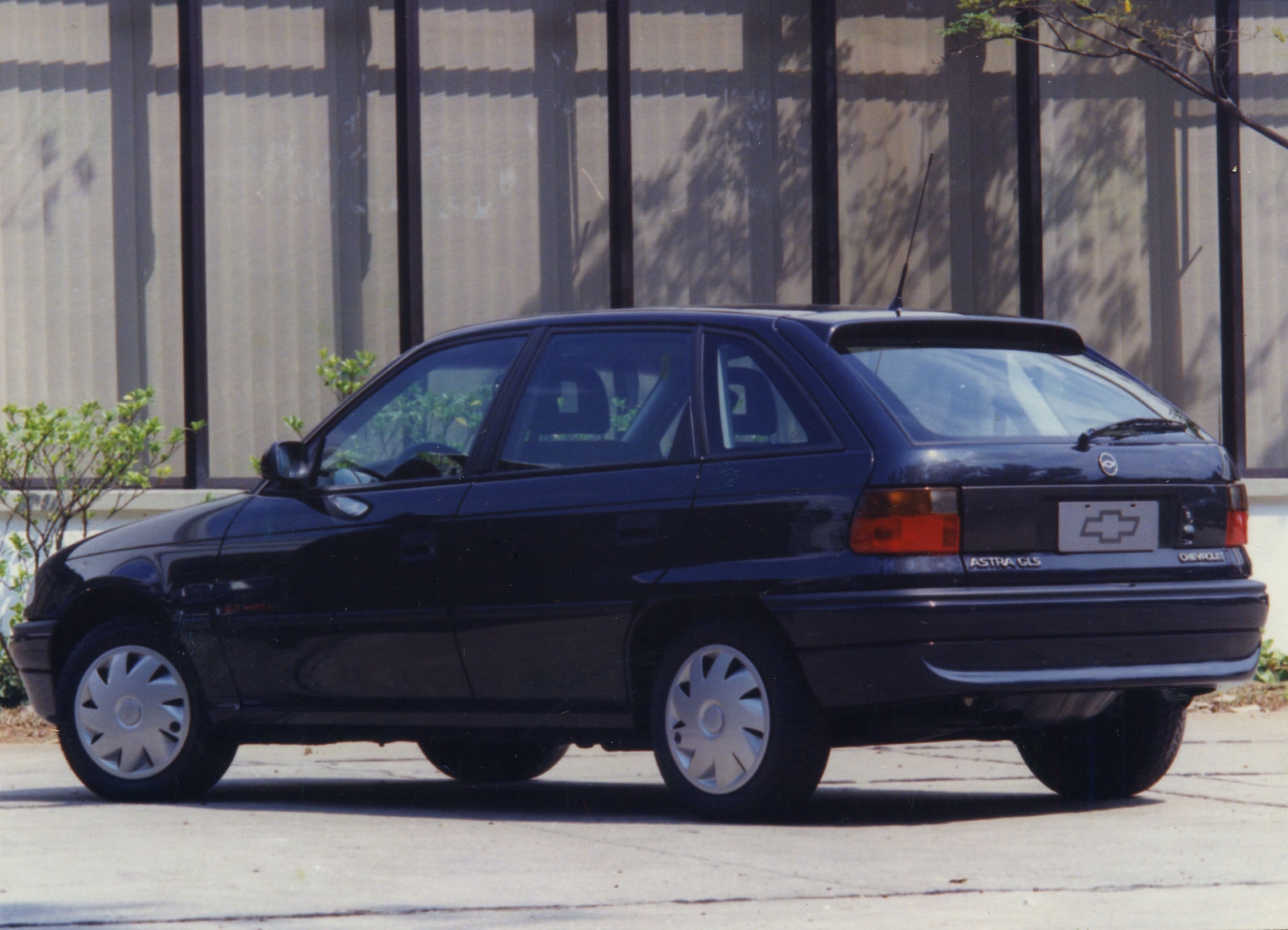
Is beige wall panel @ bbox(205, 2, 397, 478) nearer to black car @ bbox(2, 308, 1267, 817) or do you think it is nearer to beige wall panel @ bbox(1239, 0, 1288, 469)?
black car @ bbox(2, 308, 1267, 817)

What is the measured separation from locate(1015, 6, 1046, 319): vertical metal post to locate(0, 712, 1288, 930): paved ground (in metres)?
5.43

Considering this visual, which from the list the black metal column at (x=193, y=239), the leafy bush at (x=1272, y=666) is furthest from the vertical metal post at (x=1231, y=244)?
the black metal column at (x=193, y=239)

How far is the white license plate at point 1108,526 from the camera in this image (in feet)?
20.7

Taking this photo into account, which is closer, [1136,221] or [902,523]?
[902,523]

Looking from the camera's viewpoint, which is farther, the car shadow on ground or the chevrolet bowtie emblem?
the car shadow on ground

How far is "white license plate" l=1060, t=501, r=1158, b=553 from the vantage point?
248 inches

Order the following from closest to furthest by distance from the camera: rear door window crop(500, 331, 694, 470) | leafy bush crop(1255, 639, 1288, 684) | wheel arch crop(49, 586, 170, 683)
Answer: rear door window crop(500, 331, 694, 470) < wheel arch crop(49, 586, 170, 683) < leafy bush crop(1255, 639, 1288, 684)

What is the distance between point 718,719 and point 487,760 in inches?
79.8

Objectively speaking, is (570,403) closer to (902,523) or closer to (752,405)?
(752,405)

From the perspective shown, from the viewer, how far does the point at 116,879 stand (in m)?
5.49

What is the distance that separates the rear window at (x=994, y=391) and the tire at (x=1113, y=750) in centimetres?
103

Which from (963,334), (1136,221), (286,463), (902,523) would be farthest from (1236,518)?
(1136,221)

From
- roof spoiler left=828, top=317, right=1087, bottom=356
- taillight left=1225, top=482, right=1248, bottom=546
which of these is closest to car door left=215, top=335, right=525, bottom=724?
roof spoiler left=828, top=317, right=1087, bottom=356

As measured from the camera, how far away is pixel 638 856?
5789mm
